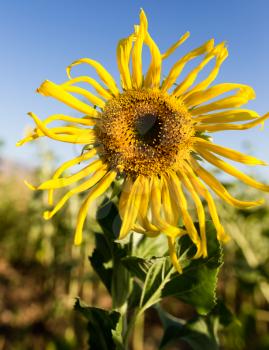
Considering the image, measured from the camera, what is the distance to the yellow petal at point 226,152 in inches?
44.9

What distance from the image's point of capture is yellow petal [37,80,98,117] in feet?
3.83

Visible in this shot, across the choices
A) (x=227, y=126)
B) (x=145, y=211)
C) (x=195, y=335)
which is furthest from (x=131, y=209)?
(x=195, y=335)

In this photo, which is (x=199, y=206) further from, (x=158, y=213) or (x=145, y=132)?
(x=145, y=132)

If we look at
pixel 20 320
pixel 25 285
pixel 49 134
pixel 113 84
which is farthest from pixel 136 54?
pixel 25 285

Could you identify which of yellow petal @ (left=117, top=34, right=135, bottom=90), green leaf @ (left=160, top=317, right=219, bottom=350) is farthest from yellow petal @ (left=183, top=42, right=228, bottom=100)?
green leaf @ (left=160, top=317, right=219, bottom=350)

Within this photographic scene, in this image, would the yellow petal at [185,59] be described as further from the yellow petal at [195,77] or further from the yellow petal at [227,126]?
the yellow petal at [227,126]

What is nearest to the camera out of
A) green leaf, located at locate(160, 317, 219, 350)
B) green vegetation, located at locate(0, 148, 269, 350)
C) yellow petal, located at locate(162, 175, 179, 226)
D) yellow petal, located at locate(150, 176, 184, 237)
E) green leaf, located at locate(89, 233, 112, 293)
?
yellow petal, located at locate(150, 176, 184, 237)

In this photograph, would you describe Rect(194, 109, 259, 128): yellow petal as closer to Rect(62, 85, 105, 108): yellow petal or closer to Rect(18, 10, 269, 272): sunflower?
Rect(18, 10, 269, 272): sunflower

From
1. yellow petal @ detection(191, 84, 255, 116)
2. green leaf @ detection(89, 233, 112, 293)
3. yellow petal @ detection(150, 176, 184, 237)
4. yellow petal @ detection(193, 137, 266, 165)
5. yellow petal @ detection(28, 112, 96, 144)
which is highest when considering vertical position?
yellow petal @ detection(191, 84, 255, 116)

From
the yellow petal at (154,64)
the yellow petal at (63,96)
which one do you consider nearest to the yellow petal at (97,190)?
the yellow petal at (63,96)

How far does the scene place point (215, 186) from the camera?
1173 millimetres

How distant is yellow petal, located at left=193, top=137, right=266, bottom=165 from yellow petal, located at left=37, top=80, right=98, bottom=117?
0.33 m

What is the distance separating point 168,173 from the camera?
1240 mm

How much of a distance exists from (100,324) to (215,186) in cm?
57
